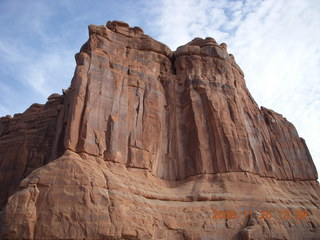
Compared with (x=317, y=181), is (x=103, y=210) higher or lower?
lower

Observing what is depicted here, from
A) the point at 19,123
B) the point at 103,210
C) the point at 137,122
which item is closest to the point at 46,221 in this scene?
the point at 103,210

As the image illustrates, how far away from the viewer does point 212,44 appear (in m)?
27.7

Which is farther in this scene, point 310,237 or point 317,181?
point 317,181

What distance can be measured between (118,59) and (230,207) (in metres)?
13.3

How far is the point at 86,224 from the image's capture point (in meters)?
13.3

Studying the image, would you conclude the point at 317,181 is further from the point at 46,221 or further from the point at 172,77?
the point at 46,221

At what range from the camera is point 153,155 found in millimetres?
20578

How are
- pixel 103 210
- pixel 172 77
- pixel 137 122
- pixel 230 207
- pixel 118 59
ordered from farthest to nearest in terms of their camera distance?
pixel 172 77, pixel 118 59, pixel 137 122, pixel 230 207, pixel 103 210

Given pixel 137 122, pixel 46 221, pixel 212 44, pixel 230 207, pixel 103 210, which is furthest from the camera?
pixel 212 44

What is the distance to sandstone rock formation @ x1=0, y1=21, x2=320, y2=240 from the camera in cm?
1401

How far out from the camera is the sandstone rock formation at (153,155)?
46.0 ft

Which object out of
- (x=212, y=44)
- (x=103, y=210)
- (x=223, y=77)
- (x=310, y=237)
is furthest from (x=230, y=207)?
(x=212, y=44)

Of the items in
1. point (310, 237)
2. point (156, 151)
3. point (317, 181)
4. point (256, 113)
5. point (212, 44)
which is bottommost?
point (310, 237)

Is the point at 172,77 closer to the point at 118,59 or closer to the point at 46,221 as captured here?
the point at 118,59
